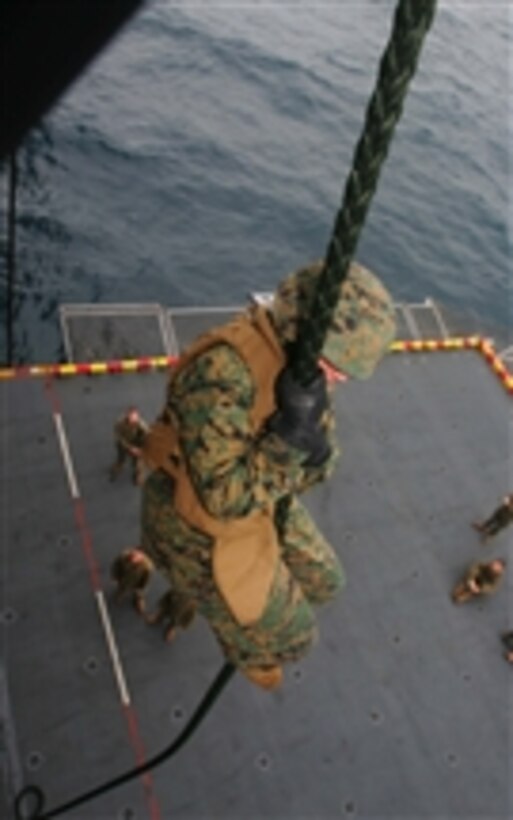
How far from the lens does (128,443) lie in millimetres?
10656

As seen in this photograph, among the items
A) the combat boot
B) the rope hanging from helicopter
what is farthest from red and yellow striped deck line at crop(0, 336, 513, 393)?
the rope hanging from helicopter

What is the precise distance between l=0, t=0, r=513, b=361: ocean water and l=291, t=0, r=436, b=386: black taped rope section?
16048mm

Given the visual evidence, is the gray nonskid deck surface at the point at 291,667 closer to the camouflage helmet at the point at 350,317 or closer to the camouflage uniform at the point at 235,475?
the camouflage uniform at the point at 235,475

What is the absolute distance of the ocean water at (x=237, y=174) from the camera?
21016 mm

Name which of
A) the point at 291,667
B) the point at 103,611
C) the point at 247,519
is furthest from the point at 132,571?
the point at 247,519

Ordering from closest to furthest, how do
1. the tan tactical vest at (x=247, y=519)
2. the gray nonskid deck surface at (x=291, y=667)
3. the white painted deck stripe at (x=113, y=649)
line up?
the tan tactical vest at (x=247, y=519) < the gray nonskid deck surface at (x=291, y=667) < the white painted deck stripe at (x=113, y=649)

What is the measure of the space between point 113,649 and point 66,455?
10.3ft

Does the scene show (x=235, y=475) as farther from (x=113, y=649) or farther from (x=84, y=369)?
(x=84, y=369)

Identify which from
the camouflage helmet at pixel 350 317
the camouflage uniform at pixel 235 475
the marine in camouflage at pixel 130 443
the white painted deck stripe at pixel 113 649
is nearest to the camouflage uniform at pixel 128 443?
the marine in camouflage at pixel 130 443

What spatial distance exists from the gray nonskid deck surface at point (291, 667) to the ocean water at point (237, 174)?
8.00 m

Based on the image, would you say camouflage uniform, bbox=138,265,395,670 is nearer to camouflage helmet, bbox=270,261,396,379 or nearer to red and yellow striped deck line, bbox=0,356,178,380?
camouflage helmet, bbox=270,261,396,379

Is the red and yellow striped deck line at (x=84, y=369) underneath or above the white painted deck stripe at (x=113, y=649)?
above

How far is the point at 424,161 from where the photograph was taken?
2838 centimetres

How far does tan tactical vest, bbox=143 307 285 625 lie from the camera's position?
4.16m
